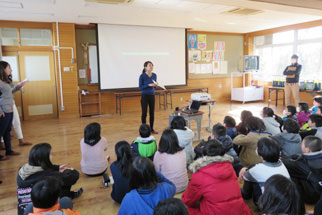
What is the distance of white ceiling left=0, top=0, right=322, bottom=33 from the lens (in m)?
4.74

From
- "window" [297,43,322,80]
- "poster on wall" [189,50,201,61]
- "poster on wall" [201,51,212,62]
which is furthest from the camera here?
"poster on wall" [201,51,212,62]

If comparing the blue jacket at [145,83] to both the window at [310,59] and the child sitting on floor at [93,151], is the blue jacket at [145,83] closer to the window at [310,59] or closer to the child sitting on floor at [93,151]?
the child sitting on floor at [93,151]

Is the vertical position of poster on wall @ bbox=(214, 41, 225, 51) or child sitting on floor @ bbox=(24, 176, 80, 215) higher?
poster on wall @ bbox=(214, 41, 225, 51)

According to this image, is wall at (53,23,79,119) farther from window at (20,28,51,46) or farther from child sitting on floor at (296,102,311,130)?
child sitting on floor at (296,102,311,130)

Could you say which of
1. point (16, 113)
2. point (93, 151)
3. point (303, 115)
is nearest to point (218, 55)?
point (303, 115)

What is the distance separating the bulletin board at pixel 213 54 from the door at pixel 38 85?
434 cm

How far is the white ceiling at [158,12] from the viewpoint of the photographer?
4.74 meters

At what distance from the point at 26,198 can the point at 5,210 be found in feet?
1.77

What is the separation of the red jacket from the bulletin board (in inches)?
272

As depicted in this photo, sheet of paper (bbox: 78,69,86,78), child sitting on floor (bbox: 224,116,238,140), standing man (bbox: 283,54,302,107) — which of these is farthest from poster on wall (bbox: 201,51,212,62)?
child sitting on floor (bbox: 224,116,238,140)

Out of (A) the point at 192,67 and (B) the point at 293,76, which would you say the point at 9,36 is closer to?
(A) the point at 192,67

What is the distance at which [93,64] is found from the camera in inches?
277

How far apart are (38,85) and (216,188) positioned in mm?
6192

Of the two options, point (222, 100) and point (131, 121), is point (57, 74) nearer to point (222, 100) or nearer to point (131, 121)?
point (131, 121)
